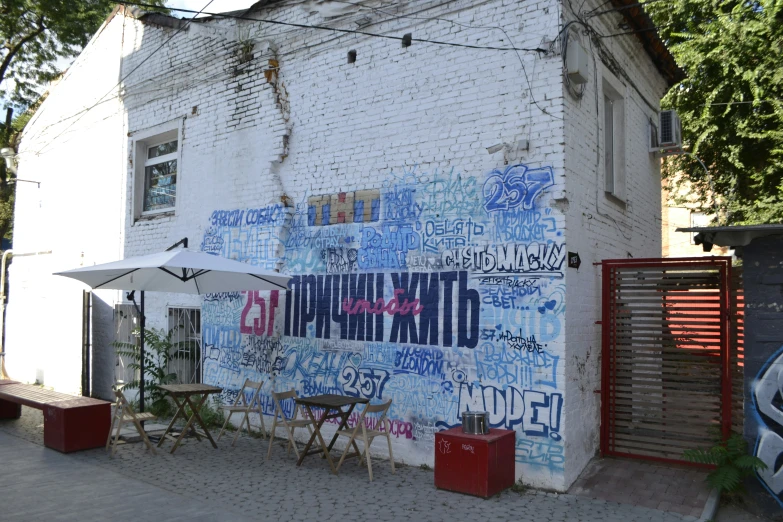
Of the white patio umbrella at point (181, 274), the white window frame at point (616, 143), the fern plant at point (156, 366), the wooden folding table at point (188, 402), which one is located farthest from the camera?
the fern plant at point (156, 366)

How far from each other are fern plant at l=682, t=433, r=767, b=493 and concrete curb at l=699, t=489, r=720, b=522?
7 cm

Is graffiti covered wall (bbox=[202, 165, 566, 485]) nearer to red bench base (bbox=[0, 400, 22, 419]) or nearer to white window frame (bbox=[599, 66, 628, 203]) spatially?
white window frame (bbox=[599, 66, 628, 203])

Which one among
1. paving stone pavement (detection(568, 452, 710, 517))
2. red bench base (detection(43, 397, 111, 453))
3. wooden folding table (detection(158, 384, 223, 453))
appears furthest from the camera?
red bench base (detection(43, 397, 111, 453))

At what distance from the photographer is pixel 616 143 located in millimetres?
8539

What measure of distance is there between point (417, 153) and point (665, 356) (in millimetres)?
3449

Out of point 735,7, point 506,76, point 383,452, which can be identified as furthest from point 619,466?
point 735,7

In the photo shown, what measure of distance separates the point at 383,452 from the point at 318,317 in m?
1.86

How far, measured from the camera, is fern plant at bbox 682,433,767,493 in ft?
18.3

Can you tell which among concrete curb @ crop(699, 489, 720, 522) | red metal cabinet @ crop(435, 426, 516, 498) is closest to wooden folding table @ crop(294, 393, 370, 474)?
red metal cabinet @ crop(435, 426, 516, 498)

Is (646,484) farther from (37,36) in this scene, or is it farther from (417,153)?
(37,36)

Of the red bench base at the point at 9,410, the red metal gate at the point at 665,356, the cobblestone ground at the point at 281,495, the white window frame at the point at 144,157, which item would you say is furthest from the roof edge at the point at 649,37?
the red bench base at the point at 9,410

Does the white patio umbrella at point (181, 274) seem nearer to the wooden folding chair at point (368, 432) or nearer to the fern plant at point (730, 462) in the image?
the wooden folding chair at point (368, 432)

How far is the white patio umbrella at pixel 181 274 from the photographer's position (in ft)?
23.7

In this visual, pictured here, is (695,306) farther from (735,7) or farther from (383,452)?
(735,7)
